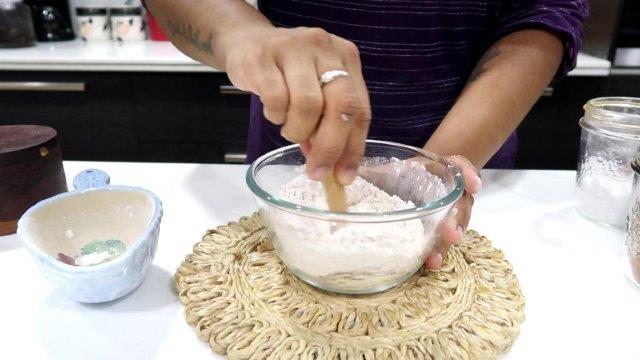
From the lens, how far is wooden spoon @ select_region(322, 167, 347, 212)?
19.7 inches

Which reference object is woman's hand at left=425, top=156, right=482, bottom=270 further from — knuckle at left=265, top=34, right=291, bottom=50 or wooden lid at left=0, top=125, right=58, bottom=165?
wooden lid at left=0, top=125, right=58, bottom=165

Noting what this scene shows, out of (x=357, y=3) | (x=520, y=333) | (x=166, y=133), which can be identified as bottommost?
(x=166, y=133)

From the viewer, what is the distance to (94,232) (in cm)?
58

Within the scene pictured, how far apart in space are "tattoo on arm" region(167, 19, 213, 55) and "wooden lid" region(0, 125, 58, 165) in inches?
8.6

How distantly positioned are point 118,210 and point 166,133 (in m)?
1.08

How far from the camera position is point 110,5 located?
185cm

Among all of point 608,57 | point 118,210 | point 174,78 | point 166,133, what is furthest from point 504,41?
point 166,133

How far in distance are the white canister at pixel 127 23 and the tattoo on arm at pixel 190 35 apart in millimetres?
1087

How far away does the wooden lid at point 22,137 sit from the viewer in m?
0.61

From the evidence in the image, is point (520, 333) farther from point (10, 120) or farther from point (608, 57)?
point (10, 120)

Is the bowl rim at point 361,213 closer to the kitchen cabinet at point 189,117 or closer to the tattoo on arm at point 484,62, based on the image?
the tattoo on arm at point 484,62

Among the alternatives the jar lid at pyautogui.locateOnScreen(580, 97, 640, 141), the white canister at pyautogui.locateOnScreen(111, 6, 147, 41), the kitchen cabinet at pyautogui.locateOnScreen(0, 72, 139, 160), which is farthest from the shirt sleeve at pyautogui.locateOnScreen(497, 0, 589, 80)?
the white canister at pyautogui.locateOnScreen(111, 6, 147, 41)

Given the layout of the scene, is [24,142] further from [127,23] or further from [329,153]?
[127,23]

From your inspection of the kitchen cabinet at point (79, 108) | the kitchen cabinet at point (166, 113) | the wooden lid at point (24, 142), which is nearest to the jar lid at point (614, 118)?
the wooden lid at point (24, 142)
